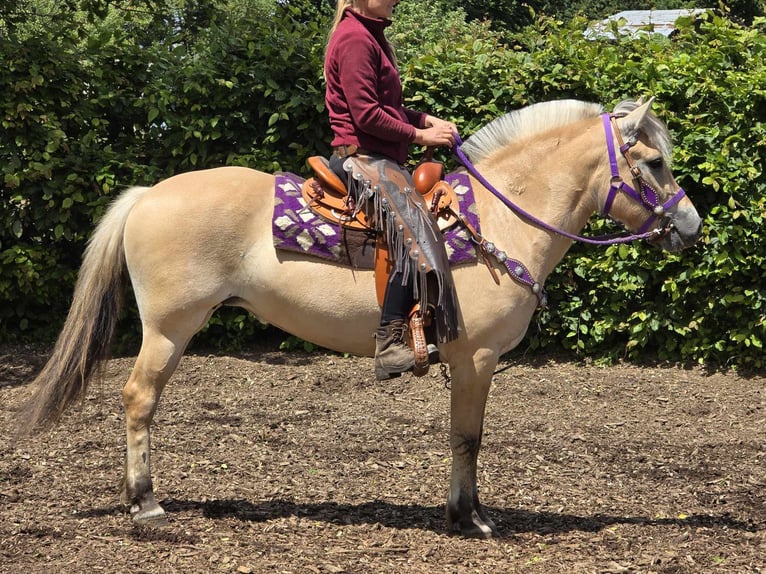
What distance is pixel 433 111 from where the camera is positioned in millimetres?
7535

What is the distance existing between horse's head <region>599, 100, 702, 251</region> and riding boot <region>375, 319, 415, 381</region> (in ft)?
3.74

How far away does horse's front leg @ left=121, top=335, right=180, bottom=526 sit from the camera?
4246mm

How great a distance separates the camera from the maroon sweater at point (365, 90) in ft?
12.8

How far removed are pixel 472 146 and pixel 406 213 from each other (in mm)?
622

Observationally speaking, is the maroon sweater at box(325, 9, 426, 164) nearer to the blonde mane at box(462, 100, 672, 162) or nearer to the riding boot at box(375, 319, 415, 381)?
the blonde mane at box(462, 100, 672, 162)

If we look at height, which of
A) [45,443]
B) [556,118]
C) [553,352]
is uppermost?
[556,118]

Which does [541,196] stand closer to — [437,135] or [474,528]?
[437,135]

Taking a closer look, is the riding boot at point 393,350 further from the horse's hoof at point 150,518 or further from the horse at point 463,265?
the horse's hoof at point 150,518

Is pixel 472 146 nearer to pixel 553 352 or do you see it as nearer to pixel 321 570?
pixel 321 570

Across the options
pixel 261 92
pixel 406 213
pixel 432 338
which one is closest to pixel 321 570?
pixel 432 338

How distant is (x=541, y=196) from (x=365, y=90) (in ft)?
3.20

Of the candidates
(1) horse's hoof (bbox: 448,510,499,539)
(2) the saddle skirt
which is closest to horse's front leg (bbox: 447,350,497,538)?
(1) horse's hoof (bbox: 448,510,499,539)

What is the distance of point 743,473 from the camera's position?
527 cm

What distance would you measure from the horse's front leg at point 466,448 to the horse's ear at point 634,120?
1.19m
